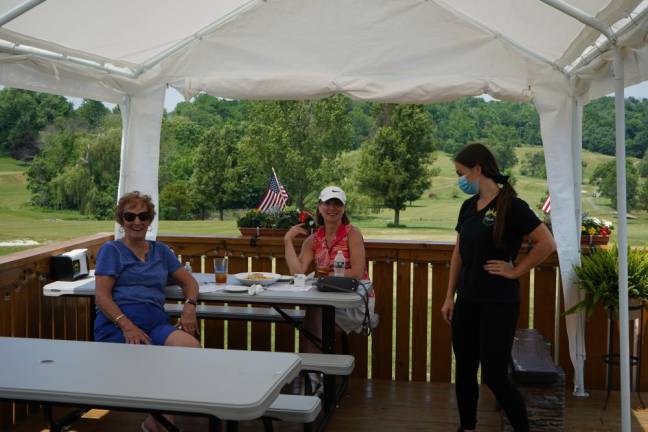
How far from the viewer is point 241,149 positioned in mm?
17391

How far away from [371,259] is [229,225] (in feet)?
41.5

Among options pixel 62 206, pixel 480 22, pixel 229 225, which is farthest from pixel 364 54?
pixel 62 206

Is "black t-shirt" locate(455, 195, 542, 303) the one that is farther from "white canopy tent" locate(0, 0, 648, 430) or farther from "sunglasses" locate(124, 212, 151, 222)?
"sunglasses" locate(124, 212, 151, 222)

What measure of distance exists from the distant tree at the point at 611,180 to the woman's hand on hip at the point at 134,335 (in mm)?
13233

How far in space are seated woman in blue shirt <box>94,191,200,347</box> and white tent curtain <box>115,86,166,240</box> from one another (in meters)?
0.96

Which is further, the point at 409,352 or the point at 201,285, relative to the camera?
the point at 409,352

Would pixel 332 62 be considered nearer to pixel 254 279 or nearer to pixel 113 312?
pixel 254 279

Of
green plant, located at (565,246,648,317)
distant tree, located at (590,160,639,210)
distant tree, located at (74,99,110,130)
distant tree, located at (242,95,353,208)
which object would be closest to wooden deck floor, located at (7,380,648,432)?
green plant, located at (565,246,648,317)

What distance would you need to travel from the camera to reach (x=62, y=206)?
18188 millimetres

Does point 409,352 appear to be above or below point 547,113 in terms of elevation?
below

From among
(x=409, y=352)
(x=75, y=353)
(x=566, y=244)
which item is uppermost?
(x=566, y=244)

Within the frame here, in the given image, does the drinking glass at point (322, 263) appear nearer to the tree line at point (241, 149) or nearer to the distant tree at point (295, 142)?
the tree line at point (241, 149)

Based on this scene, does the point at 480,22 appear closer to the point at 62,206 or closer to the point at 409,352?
the point at 409,352

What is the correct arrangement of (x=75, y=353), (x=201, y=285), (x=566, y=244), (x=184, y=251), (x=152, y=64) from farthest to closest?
1. (x=184, y=251)
2. (x=152, y=64)
3. (x=566, y=244)
4. (x=201, y=285)
5. (x=75, y=353)
